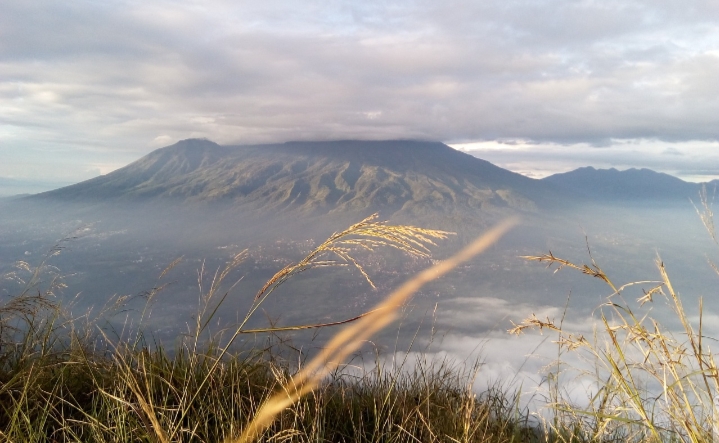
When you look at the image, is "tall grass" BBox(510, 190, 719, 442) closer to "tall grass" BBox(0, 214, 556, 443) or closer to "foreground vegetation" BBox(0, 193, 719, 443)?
"foreground vegetation" BBox(0, 193, 719, 443)

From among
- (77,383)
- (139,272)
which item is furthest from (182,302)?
(77,383)

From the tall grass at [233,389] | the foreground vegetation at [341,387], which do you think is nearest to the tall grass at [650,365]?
the foreground vegetation at [341,387]

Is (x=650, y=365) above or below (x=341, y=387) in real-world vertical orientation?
above

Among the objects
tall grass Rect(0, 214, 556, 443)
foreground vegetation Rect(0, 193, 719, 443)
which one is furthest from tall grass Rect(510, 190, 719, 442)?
tall grass Rect(0, 214, 556, 443)

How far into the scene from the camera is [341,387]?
277 centimetres

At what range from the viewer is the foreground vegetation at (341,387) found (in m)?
1.85

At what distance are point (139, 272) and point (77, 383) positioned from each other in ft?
635

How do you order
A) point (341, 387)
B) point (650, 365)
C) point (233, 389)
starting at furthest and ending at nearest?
1. point (341, 387)
2. point (233, 389)
3. point (650, 365)

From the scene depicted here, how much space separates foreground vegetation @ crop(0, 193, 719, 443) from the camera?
1849 millimetres

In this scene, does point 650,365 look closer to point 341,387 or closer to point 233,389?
point 341,387

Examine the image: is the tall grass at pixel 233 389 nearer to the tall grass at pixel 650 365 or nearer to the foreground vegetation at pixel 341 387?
the foreground vegetation at pixel 341 387

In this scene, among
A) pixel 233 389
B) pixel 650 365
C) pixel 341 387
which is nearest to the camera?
pixel 650 365

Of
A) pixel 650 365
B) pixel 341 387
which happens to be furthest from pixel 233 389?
pixel 650 365

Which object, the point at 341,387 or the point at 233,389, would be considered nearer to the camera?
the point at 233,389
